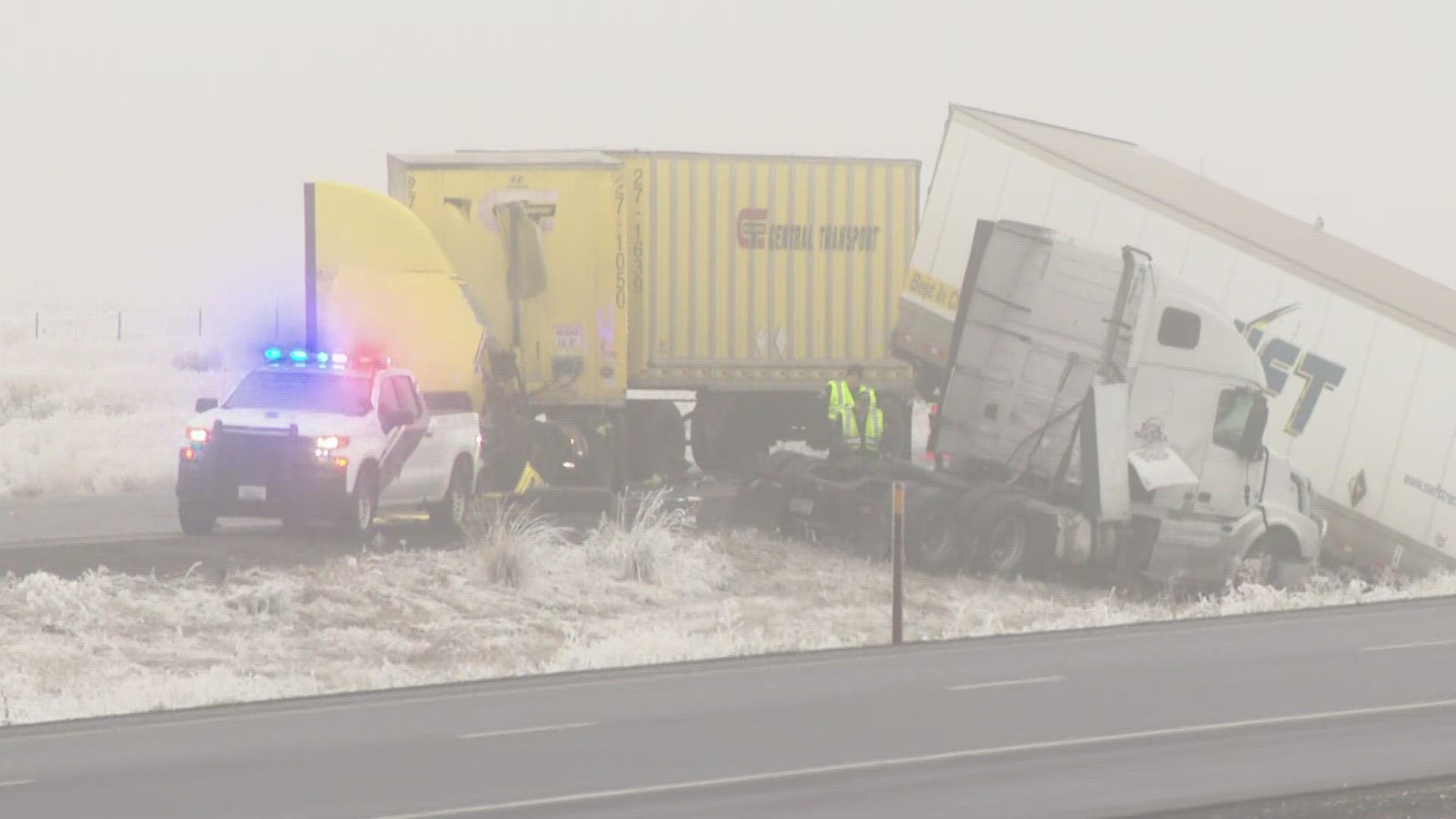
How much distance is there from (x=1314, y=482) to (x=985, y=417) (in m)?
3.39

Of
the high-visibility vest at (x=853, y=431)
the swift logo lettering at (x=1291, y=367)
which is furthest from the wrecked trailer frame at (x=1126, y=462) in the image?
the high-visibility vest at (x=853, y=431)

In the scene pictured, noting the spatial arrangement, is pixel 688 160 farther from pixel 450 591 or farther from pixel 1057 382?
pixel 450 591

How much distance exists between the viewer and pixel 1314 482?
24516 millimetres

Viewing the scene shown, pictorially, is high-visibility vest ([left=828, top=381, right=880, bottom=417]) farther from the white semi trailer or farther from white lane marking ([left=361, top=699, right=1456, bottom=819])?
white lane marking ([left=361, top=699, right=1456, bottom=819])

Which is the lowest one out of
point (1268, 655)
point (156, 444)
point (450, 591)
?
point (156, 444)

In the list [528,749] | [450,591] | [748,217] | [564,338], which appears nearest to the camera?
[528,749]

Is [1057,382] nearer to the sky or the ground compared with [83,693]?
nearer to the sky

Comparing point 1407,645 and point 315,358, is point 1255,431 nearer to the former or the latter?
point 1407,645

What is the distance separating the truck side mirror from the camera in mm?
24353

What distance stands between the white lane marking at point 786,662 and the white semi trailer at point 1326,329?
221 cm

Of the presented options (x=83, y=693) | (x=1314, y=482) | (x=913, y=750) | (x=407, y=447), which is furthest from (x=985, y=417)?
(x=913, y=750)

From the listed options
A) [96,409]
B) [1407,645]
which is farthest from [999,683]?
[96,409]

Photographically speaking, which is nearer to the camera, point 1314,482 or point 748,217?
point 1314,482

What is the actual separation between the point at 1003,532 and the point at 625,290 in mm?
7796
